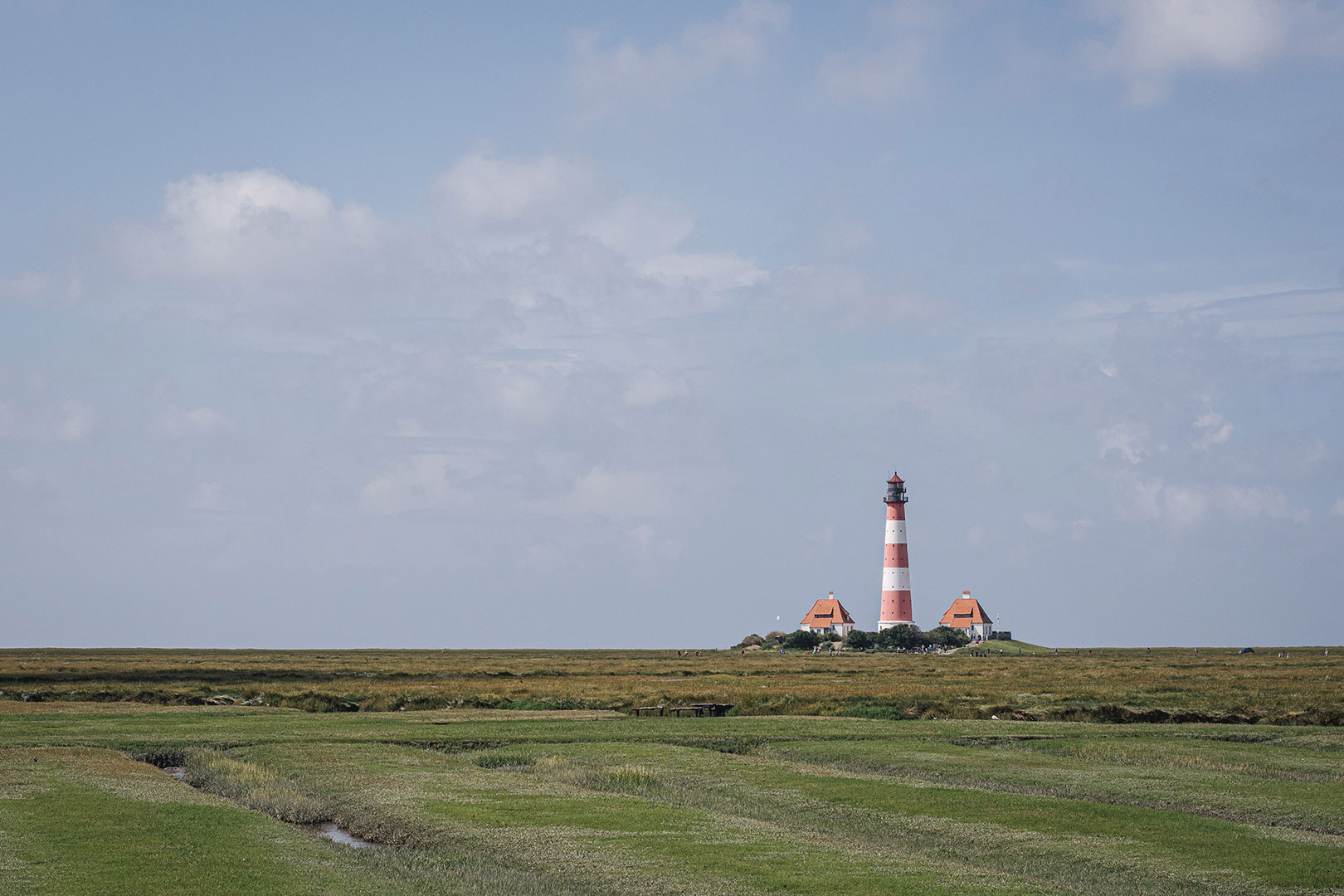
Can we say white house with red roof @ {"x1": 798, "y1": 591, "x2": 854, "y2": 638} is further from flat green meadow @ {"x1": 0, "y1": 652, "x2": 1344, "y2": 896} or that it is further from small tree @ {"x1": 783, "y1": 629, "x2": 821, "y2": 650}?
flat green meadow @ {"x1": 0, "y1": 652, "x2": 1344, "y2": 896}

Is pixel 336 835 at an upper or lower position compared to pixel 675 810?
lower

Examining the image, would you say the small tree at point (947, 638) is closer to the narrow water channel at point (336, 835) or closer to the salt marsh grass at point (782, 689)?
the salt marsh grass at point (782, 689)

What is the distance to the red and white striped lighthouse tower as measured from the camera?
14638 cm

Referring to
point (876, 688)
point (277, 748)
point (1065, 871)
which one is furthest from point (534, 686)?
point (1065, 871)

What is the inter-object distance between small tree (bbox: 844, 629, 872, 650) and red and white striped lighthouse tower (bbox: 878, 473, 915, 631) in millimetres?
16618

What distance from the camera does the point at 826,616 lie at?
188125 mm

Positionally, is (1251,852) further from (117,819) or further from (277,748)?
(277,748)

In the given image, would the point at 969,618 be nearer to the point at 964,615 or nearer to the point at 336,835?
the point at 964,615

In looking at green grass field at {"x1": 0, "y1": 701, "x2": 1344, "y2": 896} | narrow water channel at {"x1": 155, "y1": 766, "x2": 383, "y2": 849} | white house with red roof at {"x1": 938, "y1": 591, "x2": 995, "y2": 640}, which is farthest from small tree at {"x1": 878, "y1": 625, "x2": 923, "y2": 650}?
narrow water channel at {"x1": 155, "y1": 766, "x2": 383, "y2": 849}

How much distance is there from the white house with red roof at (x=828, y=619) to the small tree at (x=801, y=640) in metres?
6.41

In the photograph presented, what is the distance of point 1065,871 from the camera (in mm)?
20500

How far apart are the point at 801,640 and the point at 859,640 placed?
1204 cm

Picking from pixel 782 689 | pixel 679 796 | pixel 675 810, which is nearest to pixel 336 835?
pixel 675 810

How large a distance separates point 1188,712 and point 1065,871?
36.8 meters
